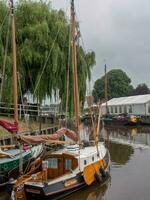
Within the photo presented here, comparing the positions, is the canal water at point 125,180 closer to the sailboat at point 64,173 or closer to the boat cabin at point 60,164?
the sailboat at point 64,173

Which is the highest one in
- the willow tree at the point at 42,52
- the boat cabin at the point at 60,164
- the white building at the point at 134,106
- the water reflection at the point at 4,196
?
the willow tree at the point at 42,52

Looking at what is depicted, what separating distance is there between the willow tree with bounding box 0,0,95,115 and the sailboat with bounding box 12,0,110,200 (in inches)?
620

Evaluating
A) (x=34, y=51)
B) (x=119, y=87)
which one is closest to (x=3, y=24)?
(x=34, y=51)

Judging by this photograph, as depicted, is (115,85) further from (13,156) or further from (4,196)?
(4,196)

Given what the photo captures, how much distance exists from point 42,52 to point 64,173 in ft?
67.3

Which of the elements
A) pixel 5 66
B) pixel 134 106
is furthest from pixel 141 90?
pixel 5 66

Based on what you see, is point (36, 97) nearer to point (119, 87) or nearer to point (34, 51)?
point (34, 51)

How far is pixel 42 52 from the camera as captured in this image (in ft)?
125

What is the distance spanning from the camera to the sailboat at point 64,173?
1703cm

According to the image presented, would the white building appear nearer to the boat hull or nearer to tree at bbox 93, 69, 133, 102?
tree at bbox 93, 69, 133, 102

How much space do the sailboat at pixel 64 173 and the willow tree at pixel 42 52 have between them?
15738mm

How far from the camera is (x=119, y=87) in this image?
11581 cm

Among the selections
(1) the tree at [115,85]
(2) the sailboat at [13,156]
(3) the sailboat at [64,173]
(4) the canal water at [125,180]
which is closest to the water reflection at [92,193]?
(4) the canal water at [125,180]

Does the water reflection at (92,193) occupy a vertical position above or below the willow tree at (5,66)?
below
